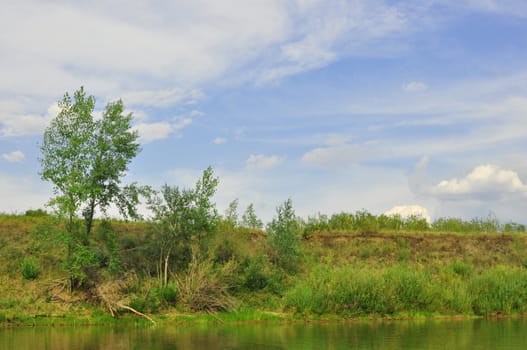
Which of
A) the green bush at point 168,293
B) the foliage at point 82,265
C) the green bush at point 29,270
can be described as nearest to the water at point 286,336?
the green bush at point 168,293

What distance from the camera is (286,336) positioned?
26188mm

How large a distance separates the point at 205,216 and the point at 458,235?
20206mm

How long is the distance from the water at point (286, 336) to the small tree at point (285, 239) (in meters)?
6.20

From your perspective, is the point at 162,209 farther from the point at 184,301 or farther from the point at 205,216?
the point at 184,301

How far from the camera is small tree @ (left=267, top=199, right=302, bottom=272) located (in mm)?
37156

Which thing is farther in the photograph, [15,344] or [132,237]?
[132,237]

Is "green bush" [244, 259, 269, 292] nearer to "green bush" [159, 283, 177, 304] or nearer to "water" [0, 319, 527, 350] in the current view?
"water" [0, 319, 527, 350]

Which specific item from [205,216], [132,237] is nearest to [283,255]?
[205,216]

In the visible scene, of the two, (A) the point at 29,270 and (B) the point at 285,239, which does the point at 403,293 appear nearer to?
(B) the point at 285,239

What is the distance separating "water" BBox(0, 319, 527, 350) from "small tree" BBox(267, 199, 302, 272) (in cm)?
620

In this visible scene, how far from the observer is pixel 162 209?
3419 cm

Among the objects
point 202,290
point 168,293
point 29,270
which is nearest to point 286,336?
point 202,290

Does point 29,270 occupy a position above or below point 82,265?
below

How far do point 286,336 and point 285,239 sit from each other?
37.5 ft
